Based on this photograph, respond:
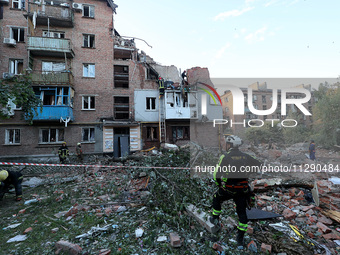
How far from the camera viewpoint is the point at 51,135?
1361cm

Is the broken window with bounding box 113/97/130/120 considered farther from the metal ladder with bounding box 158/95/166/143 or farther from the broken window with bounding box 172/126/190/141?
the broken window with bounding box 172/126/190/141

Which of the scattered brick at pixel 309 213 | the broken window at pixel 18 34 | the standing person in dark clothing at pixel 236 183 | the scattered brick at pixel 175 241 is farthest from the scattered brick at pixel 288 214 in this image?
the broken window at pixel 18 34

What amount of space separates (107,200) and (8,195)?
4064mm

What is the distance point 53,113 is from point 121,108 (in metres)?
5.46

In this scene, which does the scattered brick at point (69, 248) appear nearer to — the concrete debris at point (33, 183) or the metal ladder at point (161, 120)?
the concrete debris at point (33, 183)

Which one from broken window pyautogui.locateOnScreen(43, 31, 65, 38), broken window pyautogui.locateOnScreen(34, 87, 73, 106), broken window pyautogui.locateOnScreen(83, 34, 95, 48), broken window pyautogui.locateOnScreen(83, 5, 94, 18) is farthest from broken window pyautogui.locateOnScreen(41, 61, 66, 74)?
broken window pyautogui.locateOnScreen(83, 5, 94, 18)

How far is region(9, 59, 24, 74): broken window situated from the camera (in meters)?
13.5

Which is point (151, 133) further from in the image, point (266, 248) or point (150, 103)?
point (266, 248)

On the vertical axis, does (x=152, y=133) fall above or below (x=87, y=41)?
below

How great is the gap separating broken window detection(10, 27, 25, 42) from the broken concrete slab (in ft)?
62.0

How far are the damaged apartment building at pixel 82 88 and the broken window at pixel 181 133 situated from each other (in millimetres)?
100

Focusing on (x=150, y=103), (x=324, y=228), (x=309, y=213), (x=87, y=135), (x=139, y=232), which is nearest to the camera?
(x=139, y=232)

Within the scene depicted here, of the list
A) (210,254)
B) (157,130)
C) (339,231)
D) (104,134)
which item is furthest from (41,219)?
(157,130)

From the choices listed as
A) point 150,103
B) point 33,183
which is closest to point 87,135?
point 150,103
